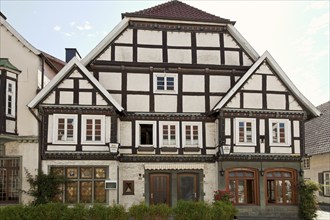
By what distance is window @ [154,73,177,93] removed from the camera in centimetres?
2419

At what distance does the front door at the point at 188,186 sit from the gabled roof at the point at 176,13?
907 cm

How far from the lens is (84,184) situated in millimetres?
22094

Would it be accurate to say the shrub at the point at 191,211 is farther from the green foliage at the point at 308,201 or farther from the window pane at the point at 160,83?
the window pane at the point at 160,83

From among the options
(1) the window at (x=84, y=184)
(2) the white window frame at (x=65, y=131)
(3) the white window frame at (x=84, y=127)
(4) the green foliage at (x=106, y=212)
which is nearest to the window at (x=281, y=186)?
(4) the green foliage at (x=106, y=212)

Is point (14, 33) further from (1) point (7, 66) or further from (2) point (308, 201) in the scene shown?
(2) point (308, 201)

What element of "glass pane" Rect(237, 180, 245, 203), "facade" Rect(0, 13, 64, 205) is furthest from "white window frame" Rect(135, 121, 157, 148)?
"facade" Rect(0, 13, 64, 205)

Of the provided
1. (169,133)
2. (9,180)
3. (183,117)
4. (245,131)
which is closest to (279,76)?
(245,131)

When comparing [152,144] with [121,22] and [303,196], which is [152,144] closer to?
[121,22]

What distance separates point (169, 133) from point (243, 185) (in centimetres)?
501

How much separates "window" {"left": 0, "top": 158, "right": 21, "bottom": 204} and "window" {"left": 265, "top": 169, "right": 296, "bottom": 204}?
13.4m

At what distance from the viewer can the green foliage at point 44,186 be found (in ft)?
69.3

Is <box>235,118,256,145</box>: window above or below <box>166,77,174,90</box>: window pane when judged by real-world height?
below

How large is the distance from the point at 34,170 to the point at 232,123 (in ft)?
35.2

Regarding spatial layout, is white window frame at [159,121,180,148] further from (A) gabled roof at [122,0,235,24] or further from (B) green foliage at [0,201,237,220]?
(B) green foliage at [0,201,237,220]
